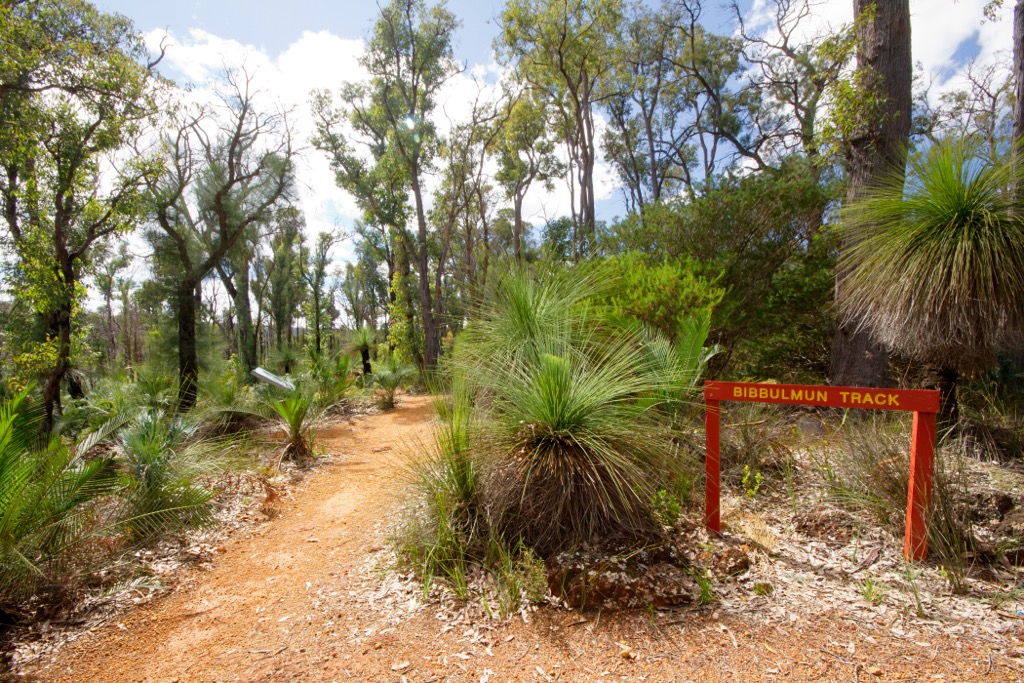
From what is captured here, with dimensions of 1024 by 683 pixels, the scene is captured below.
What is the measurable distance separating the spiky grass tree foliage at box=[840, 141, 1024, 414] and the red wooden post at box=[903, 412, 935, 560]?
1.49m

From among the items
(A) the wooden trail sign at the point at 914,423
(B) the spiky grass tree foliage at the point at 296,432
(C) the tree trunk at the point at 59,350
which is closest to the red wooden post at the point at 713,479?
(A) the wooden trail sign at the point at 914,423

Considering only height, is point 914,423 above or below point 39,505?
above

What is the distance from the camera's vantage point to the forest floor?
211cm

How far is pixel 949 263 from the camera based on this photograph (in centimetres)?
359

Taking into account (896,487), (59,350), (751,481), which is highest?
(59,350)

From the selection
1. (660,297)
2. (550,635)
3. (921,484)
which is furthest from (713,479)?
(660,297)

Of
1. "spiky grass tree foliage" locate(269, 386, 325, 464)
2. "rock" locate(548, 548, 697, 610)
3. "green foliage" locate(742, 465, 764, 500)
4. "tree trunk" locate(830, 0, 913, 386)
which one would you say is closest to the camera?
"rock" locate(548, 548, 697, 610)

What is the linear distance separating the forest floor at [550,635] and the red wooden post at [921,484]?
0.17m

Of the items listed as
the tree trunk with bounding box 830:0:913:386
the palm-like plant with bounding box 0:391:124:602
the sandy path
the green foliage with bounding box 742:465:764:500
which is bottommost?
the sandy path

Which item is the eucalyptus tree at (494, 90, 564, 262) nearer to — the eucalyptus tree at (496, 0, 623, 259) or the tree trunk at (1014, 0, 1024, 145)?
the eucalyptus tree at (496, 0, 623, 259)

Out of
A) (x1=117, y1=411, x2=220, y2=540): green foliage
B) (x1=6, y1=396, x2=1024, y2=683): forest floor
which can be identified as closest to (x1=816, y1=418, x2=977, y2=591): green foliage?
(x1=6, y1=396, x2=1024, y2=683): forest floor

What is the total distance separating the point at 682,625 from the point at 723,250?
7827 millimetres

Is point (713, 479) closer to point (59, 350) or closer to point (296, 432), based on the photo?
point (296, 432)

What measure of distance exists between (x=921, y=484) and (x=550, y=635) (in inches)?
90.5
